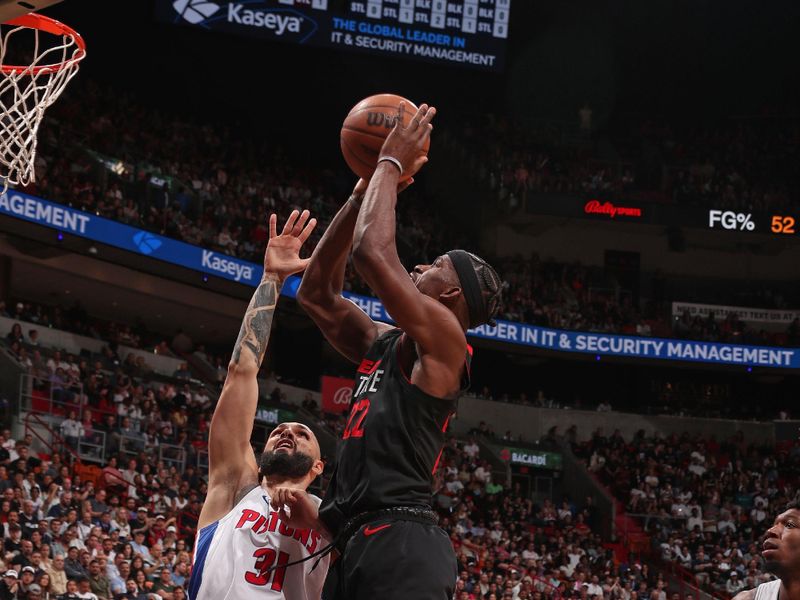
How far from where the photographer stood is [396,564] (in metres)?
2.87

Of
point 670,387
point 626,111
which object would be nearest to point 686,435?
point 670,387

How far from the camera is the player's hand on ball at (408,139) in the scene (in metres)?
3.13

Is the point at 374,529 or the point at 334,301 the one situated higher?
the point at 334,301

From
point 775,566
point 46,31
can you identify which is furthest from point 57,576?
point 775,566

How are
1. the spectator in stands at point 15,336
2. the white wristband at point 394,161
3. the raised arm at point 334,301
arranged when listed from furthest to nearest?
the spectator in stands at point 15,336 → the raised arm at point 334,301 → the white wristband at point 394,161

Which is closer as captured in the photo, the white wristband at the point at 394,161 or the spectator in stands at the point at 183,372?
the white wristband at the point at 394,161

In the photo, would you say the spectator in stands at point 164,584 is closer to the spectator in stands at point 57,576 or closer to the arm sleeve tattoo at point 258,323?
the spectator in stands at point 57,576

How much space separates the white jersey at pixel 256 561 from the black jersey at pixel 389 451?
865mm

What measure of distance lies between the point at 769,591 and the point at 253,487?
7.40 feet

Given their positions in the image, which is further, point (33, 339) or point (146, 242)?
point (146, 242)

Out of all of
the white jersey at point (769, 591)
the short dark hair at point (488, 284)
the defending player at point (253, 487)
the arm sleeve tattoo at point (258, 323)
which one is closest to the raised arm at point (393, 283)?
the short dark hair at point (488, 284)

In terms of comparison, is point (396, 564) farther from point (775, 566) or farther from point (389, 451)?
point (775, 566)

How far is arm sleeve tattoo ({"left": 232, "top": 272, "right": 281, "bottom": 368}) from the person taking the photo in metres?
4.49

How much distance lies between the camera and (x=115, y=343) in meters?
19.7
